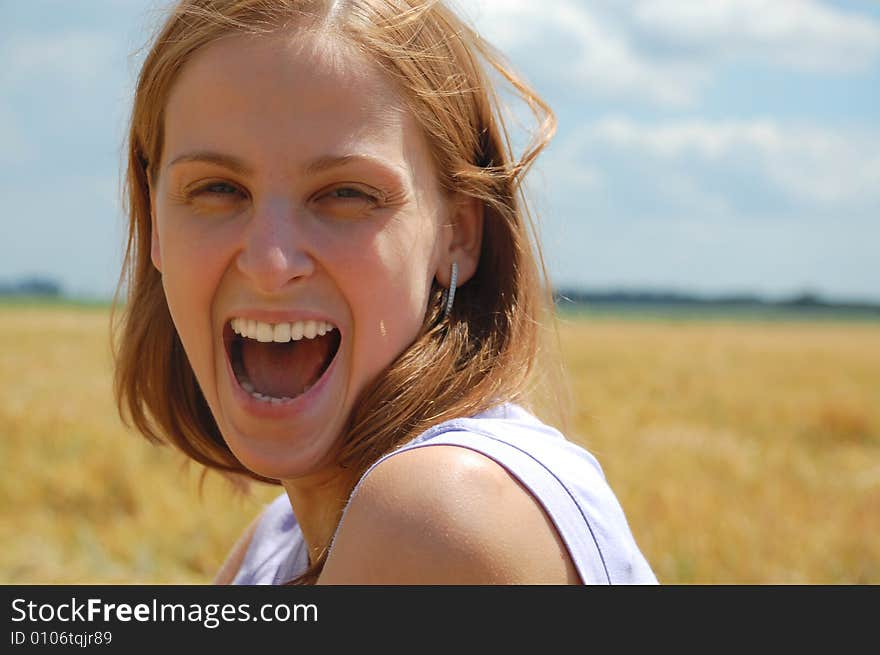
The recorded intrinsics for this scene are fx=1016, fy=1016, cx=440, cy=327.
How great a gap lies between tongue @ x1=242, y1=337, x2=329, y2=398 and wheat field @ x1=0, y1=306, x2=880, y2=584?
0.63 metres

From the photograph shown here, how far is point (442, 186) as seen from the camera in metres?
1.80

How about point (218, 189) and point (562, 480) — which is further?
point (218, 189)

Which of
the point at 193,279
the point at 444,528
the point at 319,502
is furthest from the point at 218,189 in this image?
the point at 444,528

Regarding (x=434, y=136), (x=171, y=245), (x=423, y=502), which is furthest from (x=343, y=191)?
(x=423, y=502)

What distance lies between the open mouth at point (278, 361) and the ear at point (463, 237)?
0.25m

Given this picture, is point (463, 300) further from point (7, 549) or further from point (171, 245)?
point (7, 549)

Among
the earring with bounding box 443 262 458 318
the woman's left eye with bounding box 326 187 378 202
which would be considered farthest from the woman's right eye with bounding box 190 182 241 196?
the earring with bounding box 443 262 458 318

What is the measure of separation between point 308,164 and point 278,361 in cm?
43

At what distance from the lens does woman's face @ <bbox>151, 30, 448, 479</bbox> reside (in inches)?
62.0

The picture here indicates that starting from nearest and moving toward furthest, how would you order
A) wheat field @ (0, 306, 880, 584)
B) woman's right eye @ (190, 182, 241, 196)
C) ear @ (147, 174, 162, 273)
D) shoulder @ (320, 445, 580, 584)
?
shoulder @ (320, 445, 580, 584)
woman's right eye @ (190, 182, 241, 196)
ear @ (147, 174, 162, 273)
wheat field @ (0, 306, 880, 584)

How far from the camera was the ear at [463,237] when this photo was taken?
1.83m

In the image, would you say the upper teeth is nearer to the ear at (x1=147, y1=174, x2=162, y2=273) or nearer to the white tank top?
the white tank top

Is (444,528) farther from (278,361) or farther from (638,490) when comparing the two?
(638,490)
